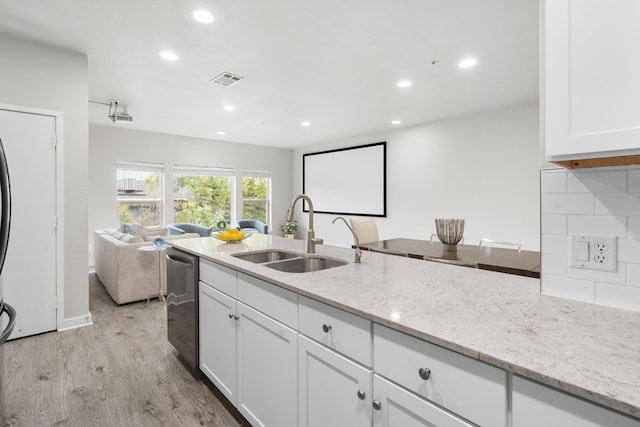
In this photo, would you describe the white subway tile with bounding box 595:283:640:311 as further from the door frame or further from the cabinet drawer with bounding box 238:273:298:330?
the door frame

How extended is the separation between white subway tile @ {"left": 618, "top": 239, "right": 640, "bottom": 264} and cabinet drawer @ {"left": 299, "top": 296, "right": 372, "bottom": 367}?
2.71 ft

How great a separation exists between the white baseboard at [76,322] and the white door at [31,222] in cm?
7

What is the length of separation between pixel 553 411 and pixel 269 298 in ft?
3.55

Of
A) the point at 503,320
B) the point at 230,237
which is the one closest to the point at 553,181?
the point at 503,320

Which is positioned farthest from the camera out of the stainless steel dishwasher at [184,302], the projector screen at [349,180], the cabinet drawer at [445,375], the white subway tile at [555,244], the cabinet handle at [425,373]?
the projector screen at [349,180]

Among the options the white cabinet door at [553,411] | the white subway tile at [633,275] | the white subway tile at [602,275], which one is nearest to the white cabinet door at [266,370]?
the white cabinet door at [553,411]

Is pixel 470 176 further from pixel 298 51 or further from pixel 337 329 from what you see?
pixel 337 329

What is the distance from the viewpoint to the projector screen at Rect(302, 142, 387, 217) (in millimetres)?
6594

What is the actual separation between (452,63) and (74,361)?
4.24m

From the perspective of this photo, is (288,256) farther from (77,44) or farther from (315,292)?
(77,44)

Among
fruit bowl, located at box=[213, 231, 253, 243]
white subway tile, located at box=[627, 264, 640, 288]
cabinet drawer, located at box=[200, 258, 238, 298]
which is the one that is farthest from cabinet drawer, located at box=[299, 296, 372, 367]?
fruit bowl, located at box=[213, 231, 253, 243]

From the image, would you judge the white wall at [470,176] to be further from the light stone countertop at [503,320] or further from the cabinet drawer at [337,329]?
the cabinet drawer at [337,329]

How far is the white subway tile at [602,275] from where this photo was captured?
3.34 feet

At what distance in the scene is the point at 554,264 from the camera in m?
1.15
